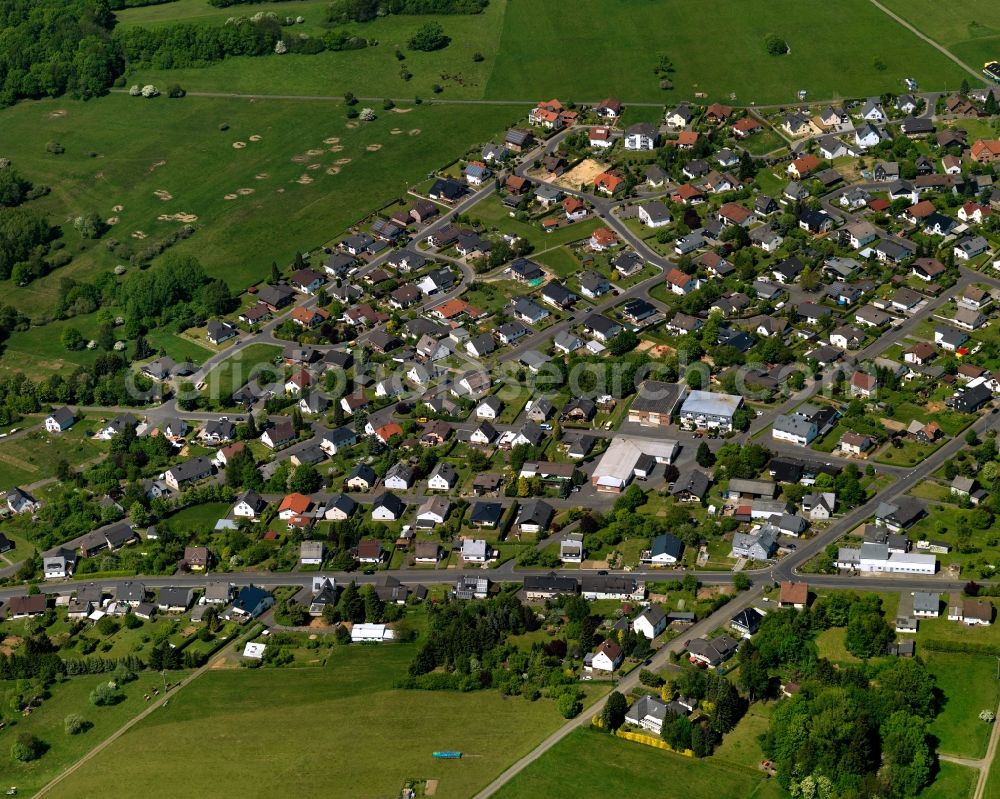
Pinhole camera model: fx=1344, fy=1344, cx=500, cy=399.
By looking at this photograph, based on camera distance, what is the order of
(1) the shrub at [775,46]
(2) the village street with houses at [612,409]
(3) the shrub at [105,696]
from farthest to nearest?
1. (1) the shrub at [775,46]
2. (2) the village street with houses at [612,409]
3. (3) the shrub at [105,696]

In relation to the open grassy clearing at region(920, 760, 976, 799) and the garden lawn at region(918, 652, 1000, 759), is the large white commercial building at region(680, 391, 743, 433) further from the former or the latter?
the open grassy clearing at region(920, 760, 976, 799)

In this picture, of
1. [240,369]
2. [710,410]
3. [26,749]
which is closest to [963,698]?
[710,410]

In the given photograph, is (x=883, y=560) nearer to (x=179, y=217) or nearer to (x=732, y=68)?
(x=732, y=68)

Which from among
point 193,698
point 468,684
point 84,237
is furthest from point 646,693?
point 84,237

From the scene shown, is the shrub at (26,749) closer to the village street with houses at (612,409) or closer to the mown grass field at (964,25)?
the village street with houses at (612,409)

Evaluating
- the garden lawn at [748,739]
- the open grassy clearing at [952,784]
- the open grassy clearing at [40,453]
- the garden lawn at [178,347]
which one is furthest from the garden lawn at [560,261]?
the open grassy clearing at [952,784]
